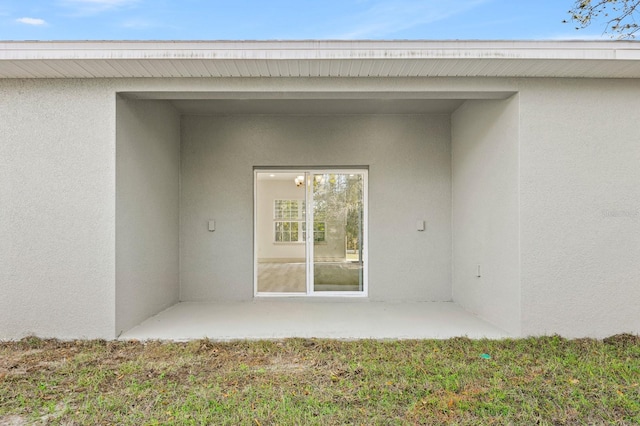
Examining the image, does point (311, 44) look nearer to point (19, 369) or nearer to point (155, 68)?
point (155, 68)

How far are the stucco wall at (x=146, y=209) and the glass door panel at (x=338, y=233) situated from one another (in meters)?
2.36

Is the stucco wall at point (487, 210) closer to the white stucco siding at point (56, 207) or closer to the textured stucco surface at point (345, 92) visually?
the textured stucco surface at point (345, 92)

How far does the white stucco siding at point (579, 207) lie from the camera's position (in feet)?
15.0

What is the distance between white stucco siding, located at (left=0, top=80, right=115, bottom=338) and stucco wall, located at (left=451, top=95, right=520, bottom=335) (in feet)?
15.7

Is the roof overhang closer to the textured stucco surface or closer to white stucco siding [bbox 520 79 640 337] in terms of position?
the textured stucco surface

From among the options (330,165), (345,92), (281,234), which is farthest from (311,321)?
(345,92)

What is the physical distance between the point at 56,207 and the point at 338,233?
13.6 ft

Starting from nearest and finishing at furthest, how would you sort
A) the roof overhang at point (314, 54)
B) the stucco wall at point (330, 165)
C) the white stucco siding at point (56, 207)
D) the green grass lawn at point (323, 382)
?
1. the green grass lawn at point (323, 382)
2. the roof overhang at point (314, 54)
3. the white stucco siding at point (56, 207)
4. the stucco wall at point (330, 165)

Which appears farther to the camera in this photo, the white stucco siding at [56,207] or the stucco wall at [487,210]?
the stucco wall at [487,210]

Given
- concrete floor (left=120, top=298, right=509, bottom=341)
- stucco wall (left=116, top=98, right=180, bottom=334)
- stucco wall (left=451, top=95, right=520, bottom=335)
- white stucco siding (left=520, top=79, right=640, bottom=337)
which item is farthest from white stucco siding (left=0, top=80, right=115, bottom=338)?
white stucco siding (left=520, top=79, right=640, bottom=337)

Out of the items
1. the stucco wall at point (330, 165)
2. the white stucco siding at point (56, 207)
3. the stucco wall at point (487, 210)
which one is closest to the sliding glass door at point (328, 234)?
the stucco wall at point (330, 165)

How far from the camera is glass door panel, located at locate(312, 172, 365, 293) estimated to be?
6.81 m

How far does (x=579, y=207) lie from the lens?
4586 millimetres

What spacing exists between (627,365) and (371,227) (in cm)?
380
